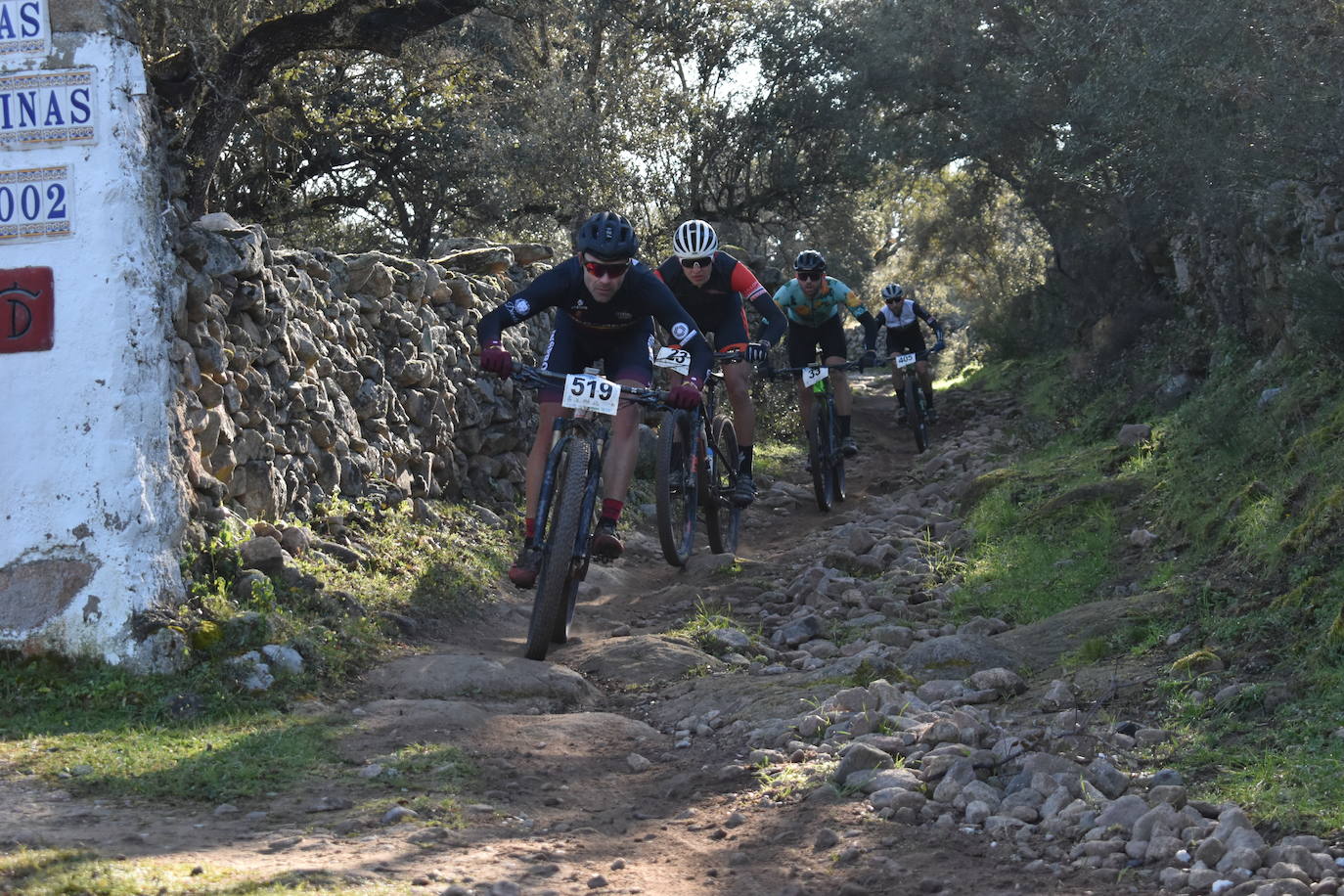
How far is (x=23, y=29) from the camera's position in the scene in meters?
6.07

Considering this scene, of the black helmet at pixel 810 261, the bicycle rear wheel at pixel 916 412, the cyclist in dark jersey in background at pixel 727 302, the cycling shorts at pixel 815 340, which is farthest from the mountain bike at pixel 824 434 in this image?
the bicycle rear wheel at pixel 916 412

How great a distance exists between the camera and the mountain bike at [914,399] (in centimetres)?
Result: 1445

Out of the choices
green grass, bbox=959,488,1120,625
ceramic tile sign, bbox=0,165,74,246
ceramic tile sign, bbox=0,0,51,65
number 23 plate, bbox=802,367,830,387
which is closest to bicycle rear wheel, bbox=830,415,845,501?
number 23 plate, bbox=802,367,830,387

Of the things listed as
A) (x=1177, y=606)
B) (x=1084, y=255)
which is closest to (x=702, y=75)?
(x=1084, y=255)

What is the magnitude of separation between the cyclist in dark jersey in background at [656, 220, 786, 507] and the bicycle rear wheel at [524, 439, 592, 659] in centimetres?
275

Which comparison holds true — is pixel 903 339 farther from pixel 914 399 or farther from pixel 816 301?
pixel 816 301

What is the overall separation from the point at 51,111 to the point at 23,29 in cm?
40

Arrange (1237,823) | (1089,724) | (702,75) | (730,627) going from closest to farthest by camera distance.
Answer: (1237,823)
(1089,724)
(730,627)
(702,75)

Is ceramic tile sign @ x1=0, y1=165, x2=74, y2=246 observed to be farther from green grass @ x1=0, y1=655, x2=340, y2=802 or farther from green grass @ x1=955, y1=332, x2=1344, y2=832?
green grass @ x1=955, y1=332, x2=1344, y2=832

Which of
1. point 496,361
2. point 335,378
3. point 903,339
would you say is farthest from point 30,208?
point 903,339

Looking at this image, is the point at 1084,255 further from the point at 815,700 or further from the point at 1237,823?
the point at 1237,823

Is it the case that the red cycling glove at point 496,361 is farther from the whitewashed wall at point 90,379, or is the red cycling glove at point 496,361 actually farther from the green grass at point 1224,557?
the green grass at point 1224,557

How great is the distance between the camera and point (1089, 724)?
4.78 metres

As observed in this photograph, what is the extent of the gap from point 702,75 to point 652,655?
16.1 metres
